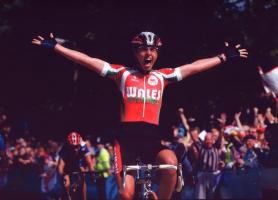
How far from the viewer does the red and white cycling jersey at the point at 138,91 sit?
849cm

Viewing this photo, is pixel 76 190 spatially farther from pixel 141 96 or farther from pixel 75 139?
pixel 141 96

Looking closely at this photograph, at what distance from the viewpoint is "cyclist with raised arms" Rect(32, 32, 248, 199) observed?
8.19 m

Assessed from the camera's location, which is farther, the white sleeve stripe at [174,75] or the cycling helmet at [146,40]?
the white sleeve stripe at [174,75]

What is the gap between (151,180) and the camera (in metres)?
8.12

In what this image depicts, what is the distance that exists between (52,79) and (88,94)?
1.84m

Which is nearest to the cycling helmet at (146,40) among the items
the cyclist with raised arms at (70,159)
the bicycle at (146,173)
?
the bicycle at (146,173)

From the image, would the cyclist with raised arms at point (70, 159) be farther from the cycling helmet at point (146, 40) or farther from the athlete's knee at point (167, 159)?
the athlete's knee at point (167, 159)

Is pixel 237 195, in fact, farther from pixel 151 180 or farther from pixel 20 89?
pixel 20 89

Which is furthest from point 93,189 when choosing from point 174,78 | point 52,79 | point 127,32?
point 174,78

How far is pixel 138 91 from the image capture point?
28.2 feet

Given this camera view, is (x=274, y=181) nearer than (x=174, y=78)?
No

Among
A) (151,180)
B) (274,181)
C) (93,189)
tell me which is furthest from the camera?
(93,189)

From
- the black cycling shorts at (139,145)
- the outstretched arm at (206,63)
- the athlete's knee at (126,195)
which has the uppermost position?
the outstretched arm at (206,63)

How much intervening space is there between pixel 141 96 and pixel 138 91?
0.25ft
